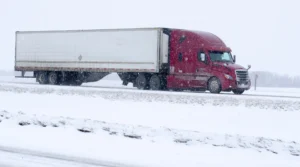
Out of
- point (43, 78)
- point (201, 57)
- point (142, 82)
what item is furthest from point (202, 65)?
point (43, 78)

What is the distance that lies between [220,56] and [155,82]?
391 centimetres

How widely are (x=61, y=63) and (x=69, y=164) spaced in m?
26.6

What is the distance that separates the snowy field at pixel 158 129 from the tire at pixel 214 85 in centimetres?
478

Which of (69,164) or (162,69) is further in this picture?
(162,69)

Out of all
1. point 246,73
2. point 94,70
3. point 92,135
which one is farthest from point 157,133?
point 94,70

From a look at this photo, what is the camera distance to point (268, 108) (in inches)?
786

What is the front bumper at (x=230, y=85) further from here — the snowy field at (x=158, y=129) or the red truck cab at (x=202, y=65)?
the snowy field at (x=158, y=129)

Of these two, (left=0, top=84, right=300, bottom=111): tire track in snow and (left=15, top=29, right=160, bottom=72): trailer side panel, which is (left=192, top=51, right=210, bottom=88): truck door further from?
(left=0, top=84, right=300, bottom=111): tire track in snow

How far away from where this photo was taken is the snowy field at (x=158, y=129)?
9914mm

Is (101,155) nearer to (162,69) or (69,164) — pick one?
(69,164)

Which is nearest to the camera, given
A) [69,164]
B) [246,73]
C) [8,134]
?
[69,164]

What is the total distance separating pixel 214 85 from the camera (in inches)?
1120

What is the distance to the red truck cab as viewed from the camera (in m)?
28.3

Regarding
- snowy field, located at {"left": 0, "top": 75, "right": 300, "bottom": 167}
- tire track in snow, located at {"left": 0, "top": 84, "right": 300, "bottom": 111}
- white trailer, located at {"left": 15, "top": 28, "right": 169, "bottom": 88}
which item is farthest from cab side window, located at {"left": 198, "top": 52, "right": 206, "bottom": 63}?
snowy field, located at {"left": 0, "top": 75, "right": 300, "bottom": 167}
